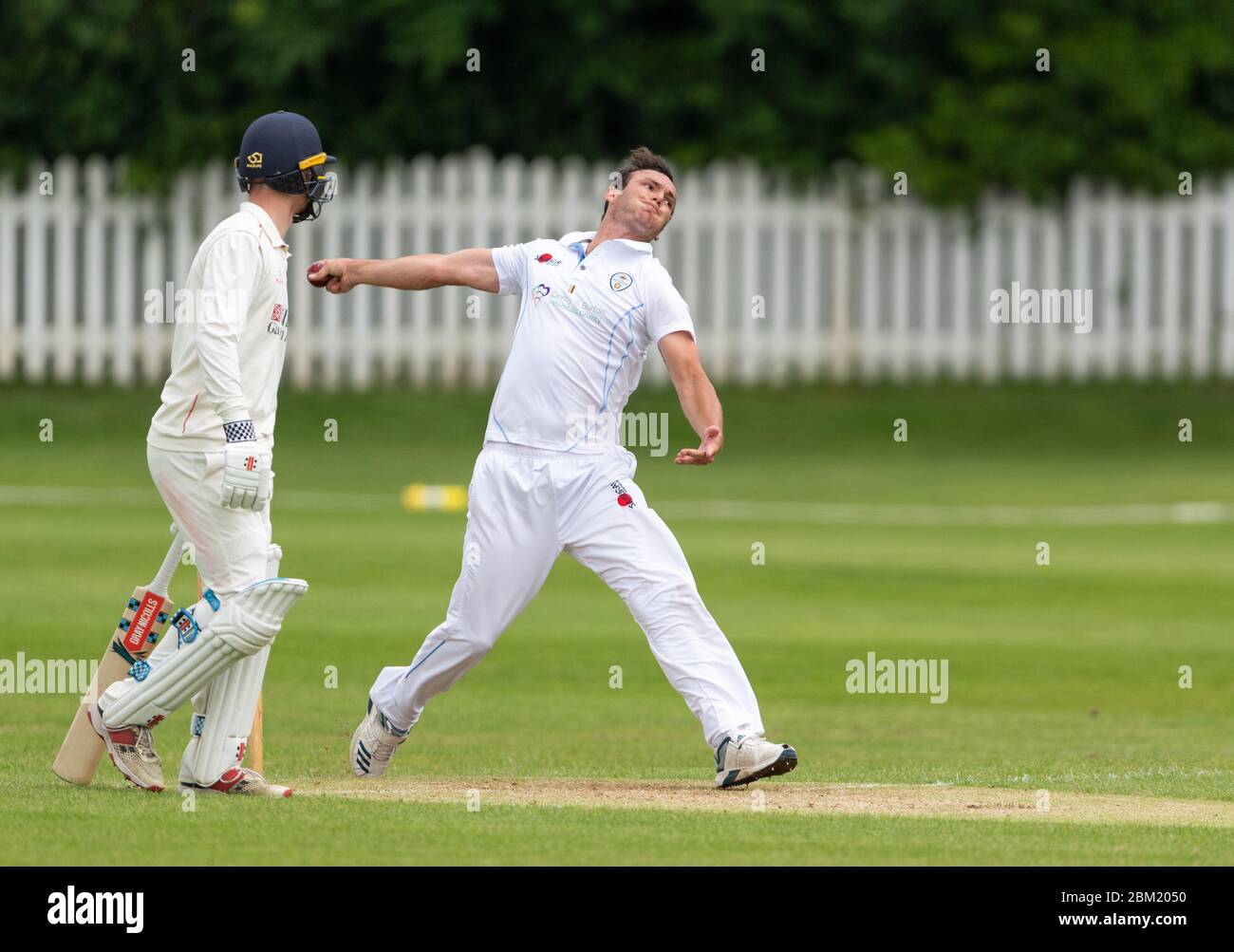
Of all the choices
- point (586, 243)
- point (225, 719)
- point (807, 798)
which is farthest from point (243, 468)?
point (807, 798)

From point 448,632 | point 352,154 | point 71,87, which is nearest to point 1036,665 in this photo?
point 448,632

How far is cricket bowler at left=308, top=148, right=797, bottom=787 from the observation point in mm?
8633

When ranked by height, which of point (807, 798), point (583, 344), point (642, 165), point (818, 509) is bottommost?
point (807, 798)

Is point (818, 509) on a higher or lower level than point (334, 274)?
lower

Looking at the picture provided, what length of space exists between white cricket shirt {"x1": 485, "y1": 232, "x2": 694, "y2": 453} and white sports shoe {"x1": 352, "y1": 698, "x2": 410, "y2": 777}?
114 centimetres

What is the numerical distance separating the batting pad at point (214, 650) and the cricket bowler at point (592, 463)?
952 millimetres

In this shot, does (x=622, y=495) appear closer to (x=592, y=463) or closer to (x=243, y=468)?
(x=592, y=463)

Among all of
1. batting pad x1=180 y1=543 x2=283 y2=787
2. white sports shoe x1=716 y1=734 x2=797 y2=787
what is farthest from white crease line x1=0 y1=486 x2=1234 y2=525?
batting pad x1=180 y1=543 x2=283 y2=787

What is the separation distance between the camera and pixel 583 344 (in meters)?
8.72

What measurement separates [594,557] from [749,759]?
90 cm

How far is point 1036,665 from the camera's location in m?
13.4

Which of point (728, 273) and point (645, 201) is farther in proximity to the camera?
point (728, 273)

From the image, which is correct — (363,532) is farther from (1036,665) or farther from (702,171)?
(702,171)

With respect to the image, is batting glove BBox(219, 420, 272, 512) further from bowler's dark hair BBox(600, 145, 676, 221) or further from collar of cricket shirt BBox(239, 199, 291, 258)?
bowler's dark hair BBox(600, 145, 676, 221)
